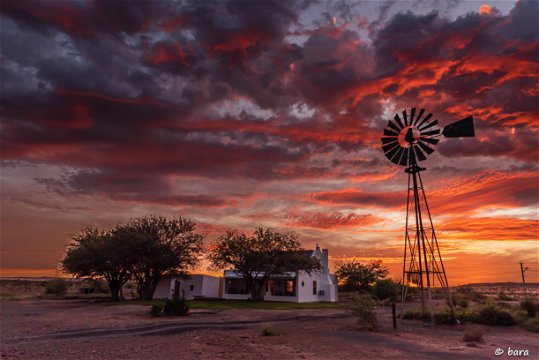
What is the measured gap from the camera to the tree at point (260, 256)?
1943 inches

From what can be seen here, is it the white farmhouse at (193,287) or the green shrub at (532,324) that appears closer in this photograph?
the green shrub at (532,324)

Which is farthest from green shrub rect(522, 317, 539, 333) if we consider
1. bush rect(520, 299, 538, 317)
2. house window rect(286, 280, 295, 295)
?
house window rect(286, 280, 295, 295)

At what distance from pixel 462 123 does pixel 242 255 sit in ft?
106

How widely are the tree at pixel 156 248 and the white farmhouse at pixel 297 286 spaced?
8004 millimetres

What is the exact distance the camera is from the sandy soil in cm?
1434

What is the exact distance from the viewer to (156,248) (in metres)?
45.8

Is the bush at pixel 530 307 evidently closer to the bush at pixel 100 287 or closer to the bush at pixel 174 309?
the bush at pixel 174 309

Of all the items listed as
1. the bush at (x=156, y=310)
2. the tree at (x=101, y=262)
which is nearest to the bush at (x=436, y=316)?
the bush at (x=156, y=310)

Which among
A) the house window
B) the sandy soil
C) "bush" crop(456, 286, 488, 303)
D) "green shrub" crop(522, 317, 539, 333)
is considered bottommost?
the sandy soil

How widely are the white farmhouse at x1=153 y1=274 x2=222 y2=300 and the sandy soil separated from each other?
29.6 meters

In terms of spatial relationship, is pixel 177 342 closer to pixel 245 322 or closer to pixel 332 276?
pixel 245 322

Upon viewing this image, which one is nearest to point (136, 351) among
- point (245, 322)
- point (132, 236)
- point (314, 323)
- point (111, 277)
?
point (245, 322)

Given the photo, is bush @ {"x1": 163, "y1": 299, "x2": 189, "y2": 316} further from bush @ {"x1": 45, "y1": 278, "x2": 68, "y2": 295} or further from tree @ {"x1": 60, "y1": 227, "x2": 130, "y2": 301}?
bush @ {"x1": 45, "y1": 278, "x2": 68, "y2": 295}

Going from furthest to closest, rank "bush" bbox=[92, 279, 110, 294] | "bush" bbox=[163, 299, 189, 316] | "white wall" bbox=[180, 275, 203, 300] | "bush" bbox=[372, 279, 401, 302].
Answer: "bush" bbox=[92, 279, 110, 294] → "white wall" bbox=[180, 275, 203, 300] → "bush" bbox=[372, 279, 401, 302] → "bush" bbox=[163, 299, 189, 316]
